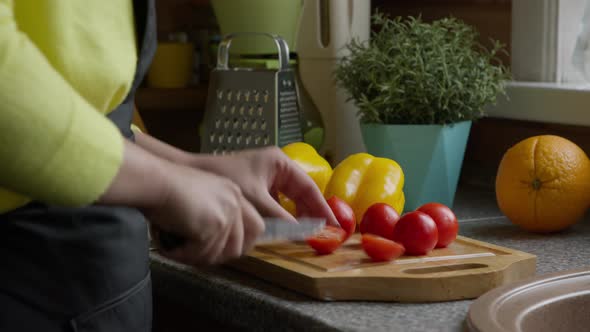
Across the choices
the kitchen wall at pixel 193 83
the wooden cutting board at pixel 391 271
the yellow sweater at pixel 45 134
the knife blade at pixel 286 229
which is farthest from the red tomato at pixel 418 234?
the kitchen wall at pixel 193 83

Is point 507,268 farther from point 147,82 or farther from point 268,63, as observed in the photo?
point 147,82

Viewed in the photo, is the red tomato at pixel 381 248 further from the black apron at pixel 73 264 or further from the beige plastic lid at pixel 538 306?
the black apron at pixel 73 264

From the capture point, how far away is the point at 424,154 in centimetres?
137

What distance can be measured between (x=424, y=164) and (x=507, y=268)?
43 centimetres

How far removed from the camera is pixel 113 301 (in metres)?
0.85

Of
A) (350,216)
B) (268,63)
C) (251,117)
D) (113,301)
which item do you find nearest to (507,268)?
(350,216)

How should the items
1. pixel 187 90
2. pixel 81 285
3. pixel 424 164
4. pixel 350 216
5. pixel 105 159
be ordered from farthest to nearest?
1. pixel 187 90
2. pixel 424 164
3. pixel 350 216
4. pixel 81 285
5. pixel 105 159

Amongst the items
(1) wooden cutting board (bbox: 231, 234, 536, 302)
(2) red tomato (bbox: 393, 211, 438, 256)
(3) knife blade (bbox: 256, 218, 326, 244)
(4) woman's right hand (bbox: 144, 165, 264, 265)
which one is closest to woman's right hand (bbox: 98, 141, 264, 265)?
(4) woman's right hand (bbox: 144, 165, 264, 265)

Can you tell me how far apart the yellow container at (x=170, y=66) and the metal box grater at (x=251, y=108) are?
692mm

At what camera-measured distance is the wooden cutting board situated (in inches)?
36.3

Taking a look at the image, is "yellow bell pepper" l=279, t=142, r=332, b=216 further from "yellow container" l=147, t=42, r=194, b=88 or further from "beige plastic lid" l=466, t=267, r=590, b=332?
"yellow container" l=147, t=42, r=194, b=88

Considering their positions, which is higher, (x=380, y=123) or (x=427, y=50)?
(x=427, y=50)

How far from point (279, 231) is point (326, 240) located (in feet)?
0.50

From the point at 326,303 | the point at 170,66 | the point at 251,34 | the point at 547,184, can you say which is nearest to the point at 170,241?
the point at 326,303
